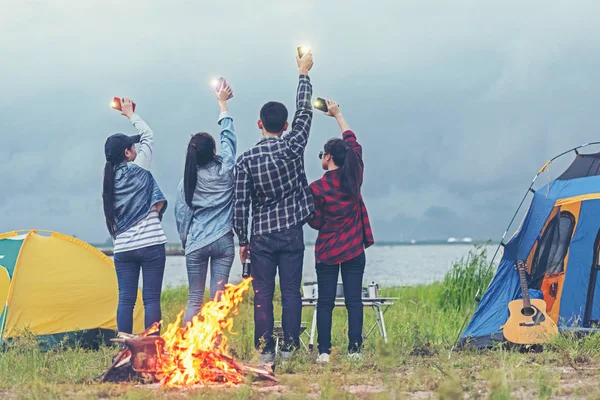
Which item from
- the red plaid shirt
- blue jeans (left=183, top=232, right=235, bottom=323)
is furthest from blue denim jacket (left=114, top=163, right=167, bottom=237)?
the red plaid shirt

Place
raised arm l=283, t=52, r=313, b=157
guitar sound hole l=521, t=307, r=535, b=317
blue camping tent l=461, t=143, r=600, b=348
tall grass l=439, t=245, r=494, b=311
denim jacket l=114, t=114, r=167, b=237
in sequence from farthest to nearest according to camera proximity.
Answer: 1. tall grass l=439, t=245, r=494, b=311
2. blue camping tent l=461, t=143, r=600, b=348
3. guitar sound hole l=521, t=307, r=535, b=317
4. denim jacket l=114, t=114, r=167, b=237
5. raised arm l=283, t=52, r=313, b=157

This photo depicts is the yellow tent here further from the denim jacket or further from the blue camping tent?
the blue camping tent

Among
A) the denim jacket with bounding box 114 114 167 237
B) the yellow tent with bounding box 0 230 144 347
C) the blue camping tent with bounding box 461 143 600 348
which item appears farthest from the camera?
the yellow tent with bounding box 0 230 144 347

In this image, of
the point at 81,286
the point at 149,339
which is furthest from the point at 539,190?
the point at 81,286

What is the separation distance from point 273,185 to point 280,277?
709 millimetres

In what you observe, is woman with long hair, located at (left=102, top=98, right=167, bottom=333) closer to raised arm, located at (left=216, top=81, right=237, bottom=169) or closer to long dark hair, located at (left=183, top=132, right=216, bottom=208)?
long dark hair, located at (left=183, top=132, right=216, bottom=208)

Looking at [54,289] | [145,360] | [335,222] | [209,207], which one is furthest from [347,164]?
[54,289]

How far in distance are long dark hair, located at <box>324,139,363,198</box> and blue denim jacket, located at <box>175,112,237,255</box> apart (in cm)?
84

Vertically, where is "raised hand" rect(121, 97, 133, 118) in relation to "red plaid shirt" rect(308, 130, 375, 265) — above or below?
above

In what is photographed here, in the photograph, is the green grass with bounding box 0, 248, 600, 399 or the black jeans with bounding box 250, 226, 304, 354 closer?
the green grass with bounding box 0, 248, 600, 399

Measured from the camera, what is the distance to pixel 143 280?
5.94 m

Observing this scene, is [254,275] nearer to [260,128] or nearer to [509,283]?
[260,128]

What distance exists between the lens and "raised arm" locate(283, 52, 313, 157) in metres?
5.83

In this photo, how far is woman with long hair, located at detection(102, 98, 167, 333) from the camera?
5934 millimetres
